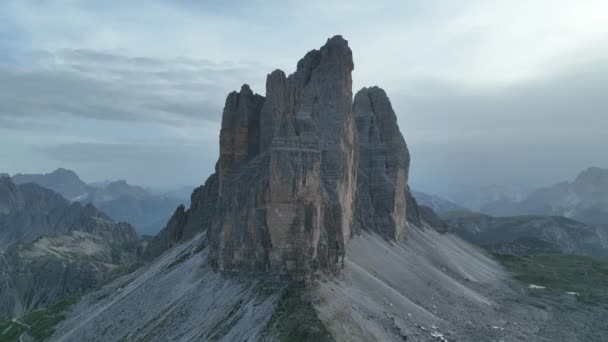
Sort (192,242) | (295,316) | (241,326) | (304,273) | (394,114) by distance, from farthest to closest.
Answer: (394,114), (192,242), (304,273), (241,326), (295,316)

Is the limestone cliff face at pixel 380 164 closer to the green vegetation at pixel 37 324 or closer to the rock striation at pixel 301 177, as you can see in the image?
the rock striation at pixel 301 177

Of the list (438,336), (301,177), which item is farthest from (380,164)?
(438,336)

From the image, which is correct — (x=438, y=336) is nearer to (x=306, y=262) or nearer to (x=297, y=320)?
(x=306, y=262)

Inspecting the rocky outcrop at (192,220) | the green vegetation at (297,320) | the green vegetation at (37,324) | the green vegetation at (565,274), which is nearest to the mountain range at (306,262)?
the green vegetation at (297,320)

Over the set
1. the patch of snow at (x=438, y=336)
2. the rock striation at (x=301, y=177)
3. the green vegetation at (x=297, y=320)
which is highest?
the rock striation at (x=301, y=177)

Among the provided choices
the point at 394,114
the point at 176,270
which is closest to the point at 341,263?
the point at 176,270

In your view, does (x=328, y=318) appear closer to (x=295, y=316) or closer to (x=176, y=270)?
(x=295, y=316)
